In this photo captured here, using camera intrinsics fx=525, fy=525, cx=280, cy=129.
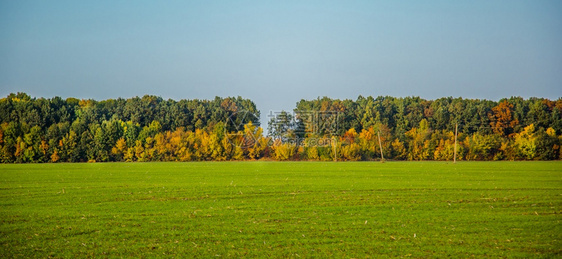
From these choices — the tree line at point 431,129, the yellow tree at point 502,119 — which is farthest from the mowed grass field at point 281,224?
the yellow tree at point 502,119

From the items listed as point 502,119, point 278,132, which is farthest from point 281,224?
point 502,119

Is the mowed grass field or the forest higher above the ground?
the forest

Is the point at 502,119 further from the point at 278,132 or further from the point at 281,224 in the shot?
the point at 281,224

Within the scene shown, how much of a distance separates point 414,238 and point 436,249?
3.88 feet

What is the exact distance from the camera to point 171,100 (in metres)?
113

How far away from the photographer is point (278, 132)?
328ft

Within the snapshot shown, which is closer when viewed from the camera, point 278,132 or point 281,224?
point 281,224

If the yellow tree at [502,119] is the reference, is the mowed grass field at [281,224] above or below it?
below

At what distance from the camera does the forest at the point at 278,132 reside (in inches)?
3506

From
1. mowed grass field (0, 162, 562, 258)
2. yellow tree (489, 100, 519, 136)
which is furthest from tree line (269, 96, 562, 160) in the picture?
mowed grass field (0, 162, 562, 258)

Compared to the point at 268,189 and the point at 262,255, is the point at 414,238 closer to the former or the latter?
the point at 262,255

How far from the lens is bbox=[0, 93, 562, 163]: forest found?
292ft

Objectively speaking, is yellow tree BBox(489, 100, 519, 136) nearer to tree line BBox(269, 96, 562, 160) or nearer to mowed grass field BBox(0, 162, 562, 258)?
tree line BBox(269, 96, 562, 160)

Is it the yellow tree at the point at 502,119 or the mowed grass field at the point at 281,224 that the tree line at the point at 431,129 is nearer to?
the yellow tree at the point at 502,119
